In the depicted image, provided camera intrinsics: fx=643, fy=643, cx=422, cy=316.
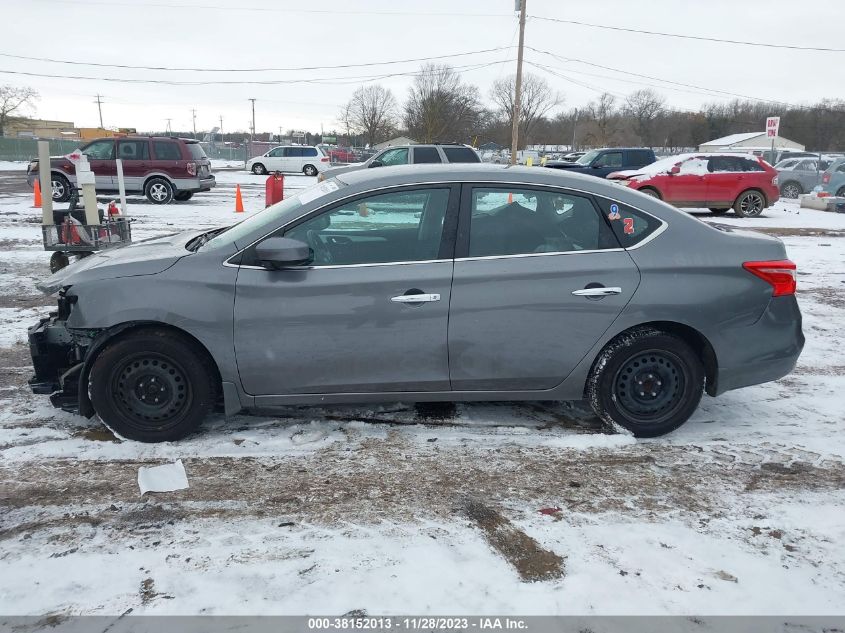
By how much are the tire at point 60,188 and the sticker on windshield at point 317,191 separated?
16.5 meters

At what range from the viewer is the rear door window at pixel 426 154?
18.2 m

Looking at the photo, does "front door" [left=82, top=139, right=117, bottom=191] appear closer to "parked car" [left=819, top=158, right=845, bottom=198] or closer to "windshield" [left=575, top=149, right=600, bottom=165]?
"windshield" [left=575, top=149, right=600, bottom=165]

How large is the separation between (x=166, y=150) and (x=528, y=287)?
55.5 feet

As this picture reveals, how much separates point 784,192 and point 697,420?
82.4ft

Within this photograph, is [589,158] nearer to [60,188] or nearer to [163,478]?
[60,188]

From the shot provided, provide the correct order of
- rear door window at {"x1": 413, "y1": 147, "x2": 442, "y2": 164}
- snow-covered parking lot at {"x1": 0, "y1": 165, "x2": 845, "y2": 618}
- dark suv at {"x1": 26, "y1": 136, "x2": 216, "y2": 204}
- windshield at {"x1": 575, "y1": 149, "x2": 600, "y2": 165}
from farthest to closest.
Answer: windshield at {"x1": 575, "y1": 149, "x2": 600, "y2": 165}, rear door window at {"x1": 413, "y1": 147, "x2": 442, "y2": 164}, dark suv at {"x1": 26, "y1": 136, "x2": 216, "y2": 204}, snow-covered parking lot at {"x1": 0, "y1": 165, "x2": 845, "y2": 618}

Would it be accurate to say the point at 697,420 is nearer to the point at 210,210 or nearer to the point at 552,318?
the point at 552,318

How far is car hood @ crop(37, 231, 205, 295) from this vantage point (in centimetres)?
388

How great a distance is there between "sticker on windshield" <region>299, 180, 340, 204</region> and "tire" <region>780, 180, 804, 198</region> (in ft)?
A: 84.7

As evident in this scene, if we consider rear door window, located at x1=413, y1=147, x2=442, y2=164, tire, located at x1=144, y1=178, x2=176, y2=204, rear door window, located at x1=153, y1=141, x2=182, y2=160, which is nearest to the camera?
rear door window, located at x1=153, y1=141, x2=182, y2=160

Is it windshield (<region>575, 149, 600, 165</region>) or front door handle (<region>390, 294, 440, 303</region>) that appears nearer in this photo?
front door handle (<region>390, 294, 440, 303</region>)

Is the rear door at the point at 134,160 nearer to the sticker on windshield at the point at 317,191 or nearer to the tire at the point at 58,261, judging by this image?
the tire at the point at 58,261

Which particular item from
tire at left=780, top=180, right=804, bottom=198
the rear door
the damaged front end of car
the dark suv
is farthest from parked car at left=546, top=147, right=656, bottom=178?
the damaged front end of car

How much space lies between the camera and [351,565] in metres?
2.80
